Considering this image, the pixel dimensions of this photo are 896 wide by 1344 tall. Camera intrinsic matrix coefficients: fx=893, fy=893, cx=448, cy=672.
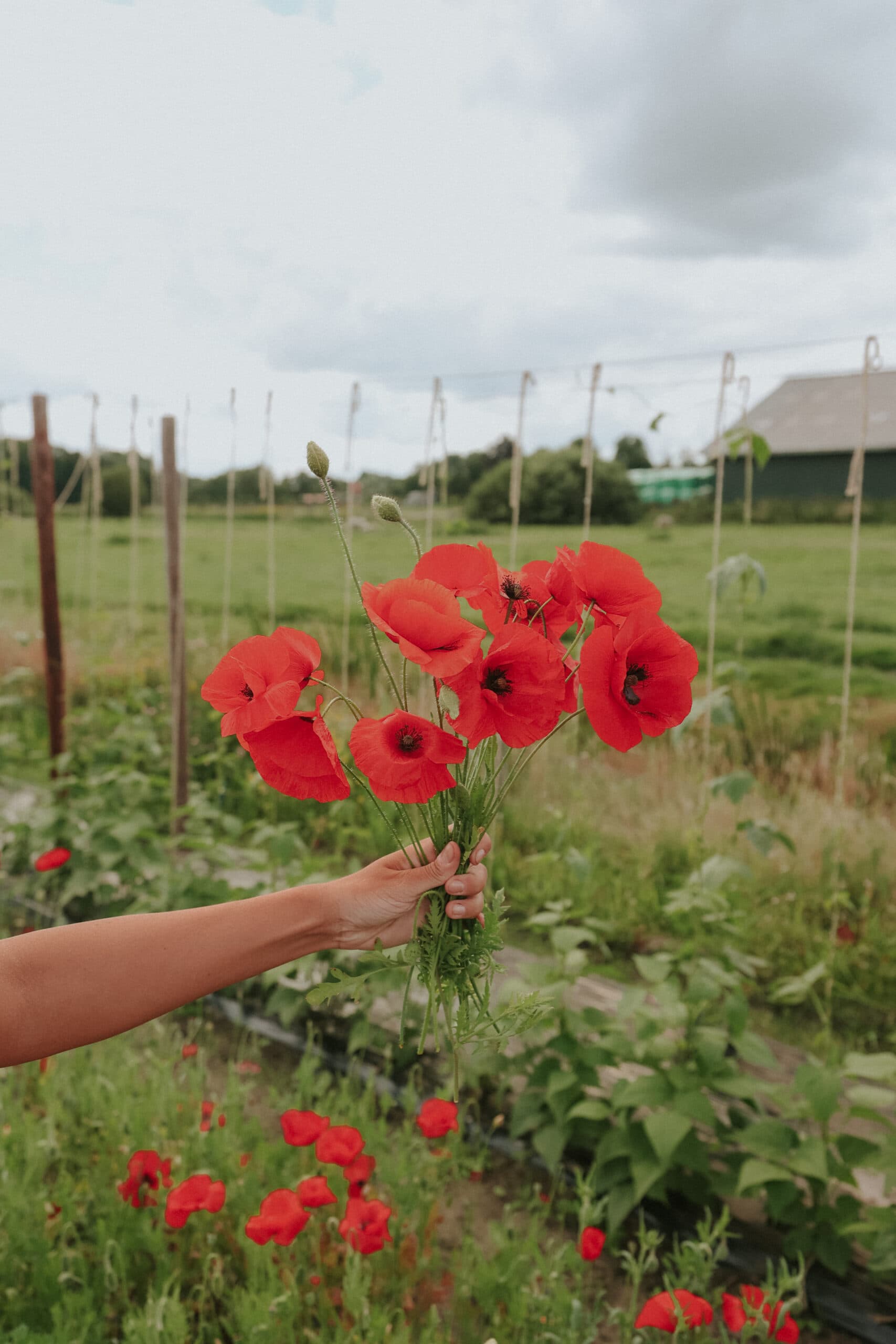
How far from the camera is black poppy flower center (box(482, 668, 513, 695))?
727 millimetres

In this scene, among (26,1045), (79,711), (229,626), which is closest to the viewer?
(26,1045)

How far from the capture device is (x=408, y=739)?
0.73 meters

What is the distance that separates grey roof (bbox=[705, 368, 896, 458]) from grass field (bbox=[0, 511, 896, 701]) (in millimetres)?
2662

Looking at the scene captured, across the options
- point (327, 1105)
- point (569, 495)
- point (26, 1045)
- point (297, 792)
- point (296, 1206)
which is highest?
point (569, 495)

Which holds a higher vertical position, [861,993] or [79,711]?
[79,711]

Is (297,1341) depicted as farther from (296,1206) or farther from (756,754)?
(756,754)

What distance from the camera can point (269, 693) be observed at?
72 cm

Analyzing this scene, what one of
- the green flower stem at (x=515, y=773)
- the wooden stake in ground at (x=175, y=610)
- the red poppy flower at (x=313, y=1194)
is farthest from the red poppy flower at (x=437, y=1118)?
the wooden stake in ground at (x=175, y=610)

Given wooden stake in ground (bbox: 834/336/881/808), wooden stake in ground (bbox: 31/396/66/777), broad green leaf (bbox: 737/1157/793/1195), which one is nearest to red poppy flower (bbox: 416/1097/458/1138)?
broad green leaf (bbox: 737/1157/793/1195)

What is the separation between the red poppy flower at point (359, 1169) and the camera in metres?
1.50

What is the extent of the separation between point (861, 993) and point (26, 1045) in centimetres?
270

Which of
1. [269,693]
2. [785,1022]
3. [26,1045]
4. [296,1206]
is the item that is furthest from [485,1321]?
[785,1022]

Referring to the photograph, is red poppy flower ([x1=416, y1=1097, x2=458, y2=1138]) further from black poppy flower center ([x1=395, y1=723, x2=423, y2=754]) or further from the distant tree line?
the distant tree line

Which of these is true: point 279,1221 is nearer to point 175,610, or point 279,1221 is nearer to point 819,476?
point 175,610
